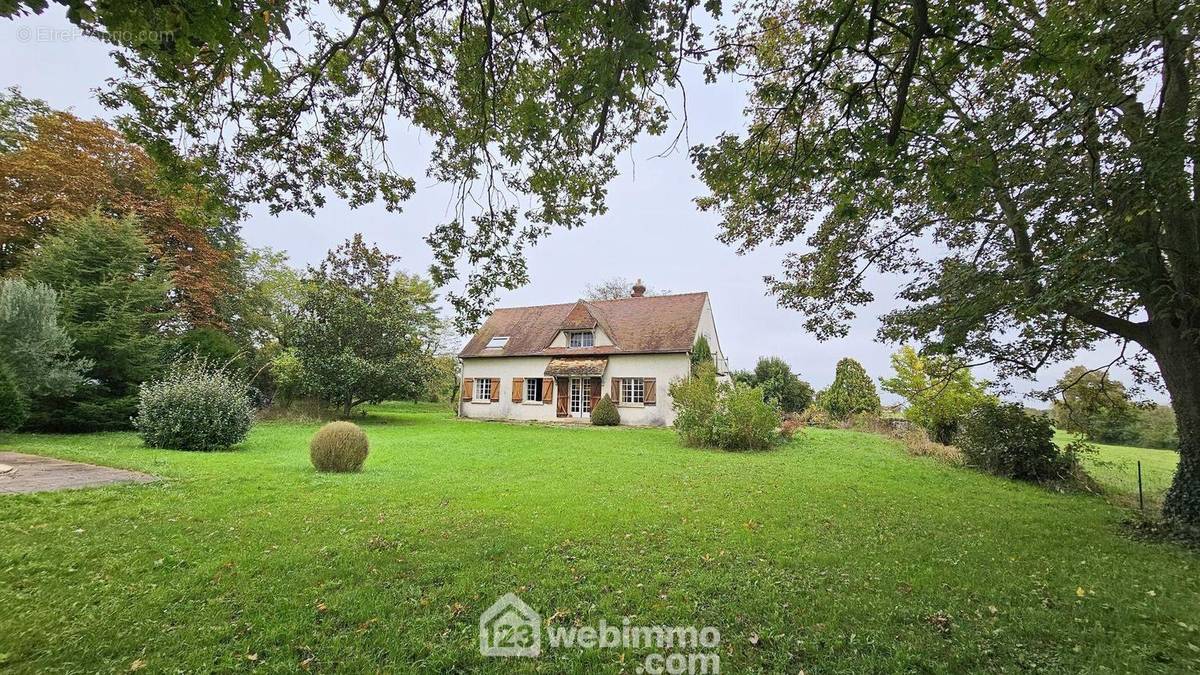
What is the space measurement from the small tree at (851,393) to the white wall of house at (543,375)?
7.40 meters

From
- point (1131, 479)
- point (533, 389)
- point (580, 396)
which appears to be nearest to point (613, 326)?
point (580, 396)

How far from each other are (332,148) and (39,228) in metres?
20.8

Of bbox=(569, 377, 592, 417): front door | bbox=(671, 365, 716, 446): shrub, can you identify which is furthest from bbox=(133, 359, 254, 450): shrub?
bbox=(569, 377, 592, 417): front door

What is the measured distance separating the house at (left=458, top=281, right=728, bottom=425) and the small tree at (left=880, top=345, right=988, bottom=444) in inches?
307

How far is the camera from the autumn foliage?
16.6m

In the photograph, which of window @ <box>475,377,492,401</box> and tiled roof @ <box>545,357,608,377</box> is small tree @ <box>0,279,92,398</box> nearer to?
window @ <box>475,377,492,401</box>

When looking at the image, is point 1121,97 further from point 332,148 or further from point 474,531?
point 332,148

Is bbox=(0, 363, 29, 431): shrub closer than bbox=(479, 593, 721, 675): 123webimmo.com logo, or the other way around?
bbox=(479, 593, 721, 675): 123webimmo.com logo

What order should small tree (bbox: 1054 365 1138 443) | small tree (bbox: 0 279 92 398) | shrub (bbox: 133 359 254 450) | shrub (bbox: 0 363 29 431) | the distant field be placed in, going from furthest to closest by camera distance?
small tree (bbox: 0 279 92 398) → shrub (bbox: 0 363 29 431) → shrub (bbox: 133 359 254 450) → the distant field → small tree (bbox: 1054 365 1138 443)

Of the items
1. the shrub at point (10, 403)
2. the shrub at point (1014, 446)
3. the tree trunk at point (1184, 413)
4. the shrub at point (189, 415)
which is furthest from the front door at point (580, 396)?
the tree trunk at point (1184, 413)

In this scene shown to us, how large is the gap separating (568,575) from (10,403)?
15.9 m

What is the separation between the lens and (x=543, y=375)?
22688mm

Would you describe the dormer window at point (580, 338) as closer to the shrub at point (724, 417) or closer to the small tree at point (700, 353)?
the small tree at point (700, 353)

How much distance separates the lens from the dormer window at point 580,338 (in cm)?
2259
